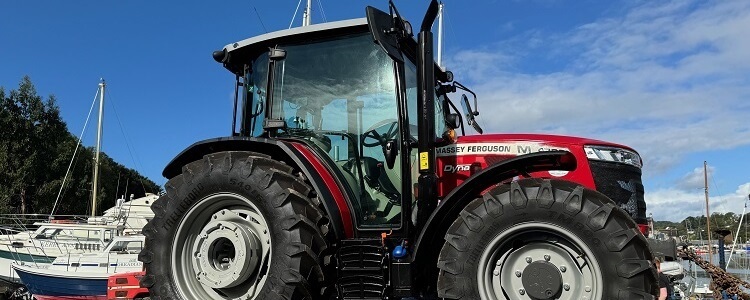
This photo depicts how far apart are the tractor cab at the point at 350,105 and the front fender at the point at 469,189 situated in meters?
0.33

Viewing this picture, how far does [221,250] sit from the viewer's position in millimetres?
4430

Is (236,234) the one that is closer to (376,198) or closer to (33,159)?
(376,198)

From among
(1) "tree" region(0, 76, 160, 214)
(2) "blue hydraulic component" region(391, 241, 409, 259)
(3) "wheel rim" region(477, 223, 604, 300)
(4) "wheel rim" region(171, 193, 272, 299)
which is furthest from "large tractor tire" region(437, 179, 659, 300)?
(1) "tree" region(0, 76, 160, 214)

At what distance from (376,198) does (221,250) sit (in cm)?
125

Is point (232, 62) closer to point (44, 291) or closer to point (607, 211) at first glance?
point (607, 211)

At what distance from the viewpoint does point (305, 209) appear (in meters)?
4.09

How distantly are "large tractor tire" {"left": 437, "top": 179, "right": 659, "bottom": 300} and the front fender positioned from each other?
0.13 meters

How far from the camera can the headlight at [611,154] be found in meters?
4.27

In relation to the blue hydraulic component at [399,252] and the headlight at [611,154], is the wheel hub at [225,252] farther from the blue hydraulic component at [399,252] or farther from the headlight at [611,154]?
the headlight at [611,154]

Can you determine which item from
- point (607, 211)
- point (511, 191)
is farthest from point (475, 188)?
point (607, 211)

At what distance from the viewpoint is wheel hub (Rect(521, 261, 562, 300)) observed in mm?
3566

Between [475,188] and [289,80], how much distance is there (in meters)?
1.86

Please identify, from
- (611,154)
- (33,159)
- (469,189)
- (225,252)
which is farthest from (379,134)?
(33,159)

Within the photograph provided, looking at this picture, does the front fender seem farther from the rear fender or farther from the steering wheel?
the steering wheel
